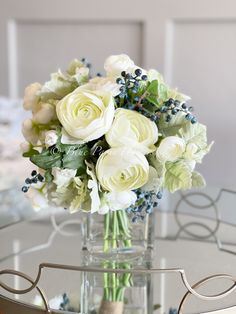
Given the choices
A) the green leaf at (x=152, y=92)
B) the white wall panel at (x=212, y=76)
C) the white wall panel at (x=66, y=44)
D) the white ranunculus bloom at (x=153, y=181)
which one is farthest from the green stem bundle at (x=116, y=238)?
the white wall panel at (x=66, y=44)

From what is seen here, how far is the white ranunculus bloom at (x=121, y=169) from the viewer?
0.85 metres

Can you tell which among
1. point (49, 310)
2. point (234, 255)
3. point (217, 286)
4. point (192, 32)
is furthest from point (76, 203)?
point (192, 32)

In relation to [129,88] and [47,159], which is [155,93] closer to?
[129,88]

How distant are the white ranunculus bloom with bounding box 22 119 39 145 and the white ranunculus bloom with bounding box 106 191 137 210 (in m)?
0.17

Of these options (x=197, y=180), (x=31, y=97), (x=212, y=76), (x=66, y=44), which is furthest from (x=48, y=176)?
(x=66, y=44)

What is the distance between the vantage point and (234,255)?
1106mm

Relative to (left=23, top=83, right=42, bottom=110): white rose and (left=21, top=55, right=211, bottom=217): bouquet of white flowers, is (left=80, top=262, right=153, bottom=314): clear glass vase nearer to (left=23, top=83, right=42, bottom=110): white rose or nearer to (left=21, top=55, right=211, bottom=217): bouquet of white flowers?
(left=21, top=55, right=211, bottom=217): bouquet of white flowers

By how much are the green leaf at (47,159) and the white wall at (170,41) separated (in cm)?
113

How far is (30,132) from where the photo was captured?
96 centimetres

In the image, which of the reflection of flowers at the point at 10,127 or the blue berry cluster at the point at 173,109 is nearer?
the blue berry cluster at the point at 173,109

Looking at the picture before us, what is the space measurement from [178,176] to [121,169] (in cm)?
11

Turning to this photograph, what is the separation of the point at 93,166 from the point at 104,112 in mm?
100

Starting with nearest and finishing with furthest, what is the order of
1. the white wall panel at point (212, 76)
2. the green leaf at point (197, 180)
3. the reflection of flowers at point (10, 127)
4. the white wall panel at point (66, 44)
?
the green leaf at point (197, 180) < the reflection of flowers at point (10, 127) < the white wall panel at point (212, 76) < the white wall panel at point (66, 44)

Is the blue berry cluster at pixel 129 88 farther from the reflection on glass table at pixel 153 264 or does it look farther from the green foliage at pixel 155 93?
the reflection on glass table at pixel 153 264
